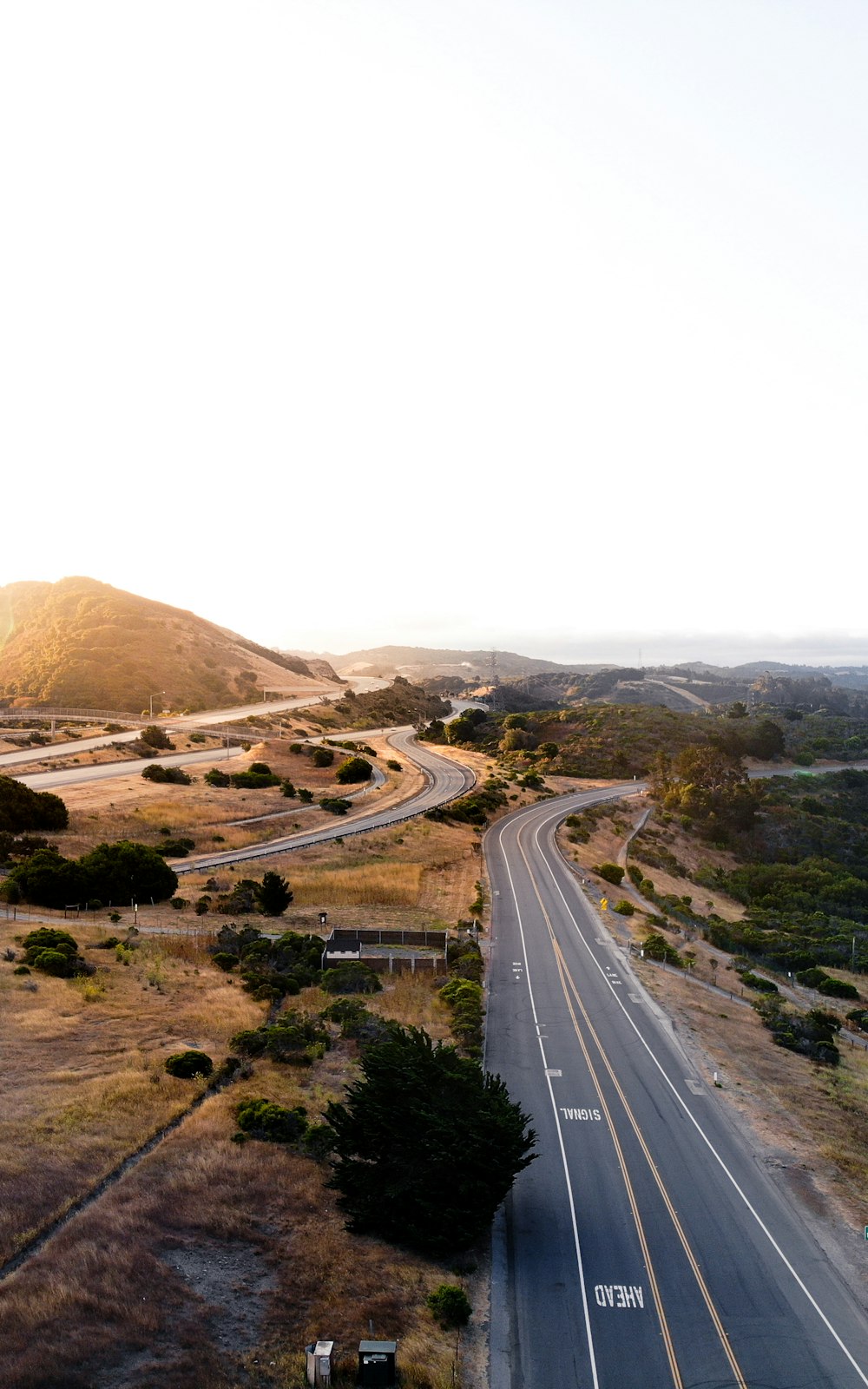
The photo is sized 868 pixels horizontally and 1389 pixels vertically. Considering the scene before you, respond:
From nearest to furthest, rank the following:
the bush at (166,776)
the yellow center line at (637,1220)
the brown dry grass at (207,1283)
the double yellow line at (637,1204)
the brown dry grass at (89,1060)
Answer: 1. the brown dry grass at (207,1283)
2. the yellow center line at (637,1220)
3. the double yellow line at (637,1204)
4. the brown dry grass at (89,1060)
5. the bush at (166,776)

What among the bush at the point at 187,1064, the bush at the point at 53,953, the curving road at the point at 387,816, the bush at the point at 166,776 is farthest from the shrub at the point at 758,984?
the bush at the point at 166,776

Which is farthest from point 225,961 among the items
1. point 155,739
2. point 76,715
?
point 76,715

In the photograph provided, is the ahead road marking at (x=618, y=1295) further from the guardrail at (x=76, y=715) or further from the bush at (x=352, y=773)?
the guardrail at (x=76, y=715)

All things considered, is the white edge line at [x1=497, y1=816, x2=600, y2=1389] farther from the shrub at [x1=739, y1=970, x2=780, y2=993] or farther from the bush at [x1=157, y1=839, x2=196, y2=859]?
the bush at [x1=157, y1=839, x2=196, y2=859]

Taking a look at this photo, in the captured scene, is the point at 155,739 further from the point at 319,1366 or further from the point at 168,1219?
the point at 319,1366

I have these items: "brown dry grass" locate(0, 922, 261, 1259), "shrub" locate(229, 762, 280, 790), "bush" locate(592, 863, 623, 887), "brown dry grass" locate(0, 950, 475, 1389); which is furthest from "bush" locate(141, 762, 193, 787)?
"brown dry grass" locate(0, 950, 475, 1389)

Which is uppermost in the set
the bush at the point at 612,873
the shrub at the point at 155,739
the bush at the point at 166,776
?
the shrub at the point at 155,739
